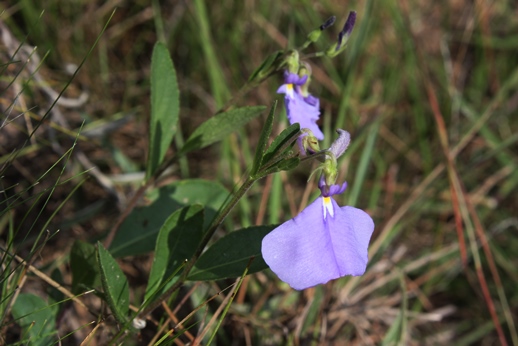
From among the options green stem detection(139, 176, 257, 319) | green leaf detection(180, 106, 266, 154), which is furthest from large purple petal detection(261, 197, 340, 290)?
green leaf detection(180, 106, 266, 154)

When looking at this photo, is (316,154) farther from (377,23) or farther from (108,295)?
(377,23)

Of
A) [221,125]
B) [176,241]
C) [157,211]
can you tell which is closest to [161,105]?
[221,125]

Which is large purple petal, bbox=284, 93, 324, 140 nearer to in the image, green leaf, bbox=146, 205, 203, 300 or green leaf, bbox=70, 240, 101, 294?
green leaf, bbox=146, 205, 203, 300

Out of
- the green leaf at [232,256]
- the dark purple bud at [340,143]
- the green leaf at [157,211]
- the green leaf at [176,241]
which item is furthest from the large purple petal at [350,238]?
the green leaf at [157,211]

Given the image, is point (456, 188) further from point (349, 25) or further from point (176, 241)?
point (176, 241)

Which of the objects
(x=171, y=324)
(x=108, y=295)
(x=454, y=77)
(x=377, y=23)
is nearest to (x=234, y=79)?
(x=377, y=23)
